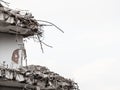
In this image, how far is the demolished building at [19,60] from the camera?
52.3ft

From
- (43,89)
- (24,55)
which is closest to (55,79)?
(43,89)

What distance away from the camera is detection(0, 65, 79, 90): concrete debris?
15.5 m

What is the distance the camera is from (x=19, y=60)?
1852cm

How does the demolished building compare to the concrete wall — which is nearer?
the demolished building

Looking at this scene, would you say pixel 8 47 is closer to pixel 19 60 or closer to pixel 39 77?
pixel 19 60

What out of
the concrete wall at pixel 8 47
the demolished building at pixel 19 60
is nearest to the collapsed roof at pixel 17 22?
the demolished building at pixel 19 60

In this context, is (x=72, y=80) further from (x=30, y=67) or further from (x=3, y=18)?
(x=3, y=18)

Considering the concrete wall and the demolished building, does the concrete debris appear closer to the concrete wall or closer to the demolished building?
the demolished building

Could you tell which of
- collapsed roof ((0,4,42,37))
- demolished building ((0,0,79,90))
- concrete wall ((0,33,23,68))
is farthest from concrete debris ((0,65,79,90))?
collapsed roof ((0,4,42,37))

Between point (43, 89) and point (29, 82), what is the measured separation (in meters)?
0.77

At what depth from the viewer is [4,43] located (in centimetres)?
1802

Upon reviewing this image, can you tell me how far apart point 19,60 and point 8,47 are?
2.58 ft

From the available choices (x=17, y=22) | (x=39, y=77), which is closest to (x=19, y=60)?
(x=17, y=22)

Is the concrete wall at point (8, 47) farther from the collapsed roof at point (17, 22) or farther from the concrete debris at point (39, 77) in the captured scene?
the concrete debris at point (39, 77)
